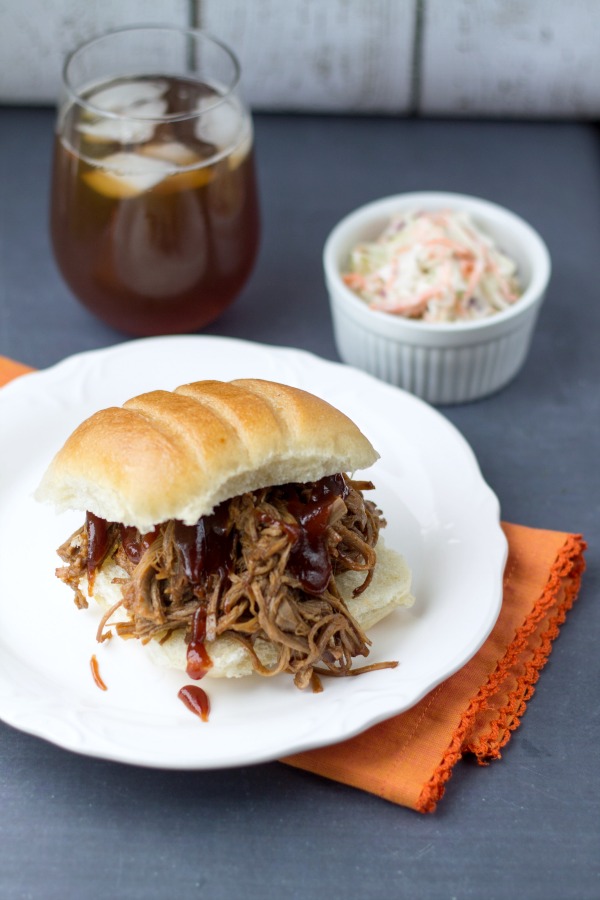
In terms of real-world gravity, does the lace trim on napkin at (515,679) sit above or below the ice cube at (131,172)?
below

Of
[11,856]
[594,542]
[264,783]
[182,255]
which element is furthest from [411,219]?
[11,856]


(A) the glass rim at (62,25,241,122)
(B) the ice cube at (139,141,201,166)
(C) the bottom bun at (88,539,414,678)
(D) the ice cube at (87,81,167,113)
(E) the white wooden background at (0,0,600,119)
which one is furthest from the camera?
(E) the white wooden background at (0,0,600,119)

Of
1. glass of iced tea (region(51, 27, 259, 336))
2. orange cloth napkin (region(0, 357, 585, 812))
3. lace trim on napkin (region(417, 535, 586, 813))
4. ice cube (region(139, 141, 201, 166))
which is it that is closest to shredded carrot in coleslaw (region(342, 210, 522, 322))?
glass of iced tea (region(51, 27, 259, 336))

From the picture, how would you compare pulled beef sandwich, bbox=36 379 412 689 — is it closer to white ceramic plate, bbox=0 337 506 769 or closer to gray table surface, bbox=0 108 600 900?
white ceramic plate, bbox=0 337 506 769

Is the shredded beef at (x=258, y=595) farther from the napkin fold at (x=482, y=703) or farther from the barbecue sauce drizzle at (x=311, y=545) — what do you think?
the napkin fold at (x=482, y=703)

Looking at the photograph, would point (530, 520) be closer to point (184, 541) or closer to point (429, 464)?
point (429, 464)

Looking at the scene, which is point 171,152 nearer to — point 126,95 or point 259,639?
point 126,95

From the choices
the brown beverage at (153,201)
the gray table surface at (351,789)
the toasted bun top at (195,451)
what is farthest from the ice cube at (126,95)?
the toasted bun top at (195,451)
